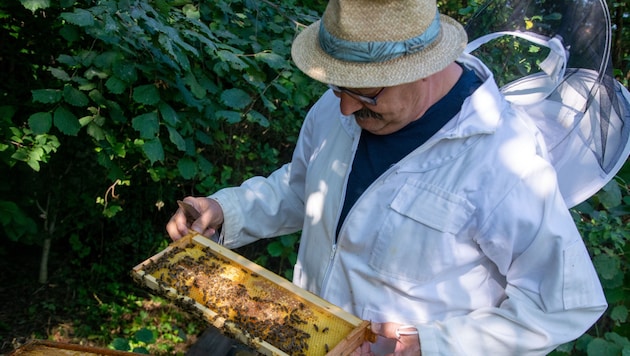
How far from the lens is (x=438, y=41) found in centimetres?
182

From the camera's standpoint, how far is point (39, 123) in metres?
2.60

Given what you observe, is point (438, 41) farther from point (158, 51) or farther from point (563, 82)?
point (158, 51)

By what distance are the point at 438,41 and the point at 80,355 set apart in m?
1.79

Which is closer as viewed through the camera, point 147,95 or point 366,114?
point 366,114

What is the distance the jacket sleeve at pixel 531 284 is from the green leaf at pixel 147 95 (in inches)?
62.6

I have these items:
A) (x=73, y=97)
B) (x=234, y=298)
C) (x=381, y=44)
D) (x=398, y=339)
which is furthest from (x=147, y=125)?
(x=398, y=339)

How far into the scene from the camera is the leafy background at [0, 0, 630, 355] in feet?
8.56

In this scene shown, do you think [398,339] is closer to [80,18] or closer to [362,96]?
[362,96]

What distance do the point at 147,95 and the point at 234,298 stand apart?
1.06 meters

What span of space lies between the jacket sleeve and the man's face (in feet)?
1.45

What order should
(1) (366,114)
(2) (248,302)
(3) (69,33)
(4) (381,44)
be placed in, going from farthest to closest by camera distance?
(3) (69,33) → (2) (248,302) → (1) (366,114) → (4) (381,44)

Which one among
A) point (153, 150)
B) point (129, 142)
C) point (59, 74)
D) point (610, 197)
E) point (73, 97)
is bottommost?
point (610, 197)

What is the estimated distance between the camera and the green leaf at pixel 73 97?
8.59 feet

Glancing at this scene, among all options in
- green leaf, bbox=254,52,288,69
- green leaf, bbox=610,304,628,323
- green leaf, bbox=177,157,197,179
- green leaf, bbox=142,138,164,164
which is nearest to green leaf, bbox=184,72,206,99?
green leaf, bbox=142,138,164,164
